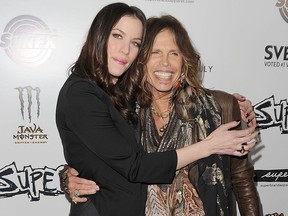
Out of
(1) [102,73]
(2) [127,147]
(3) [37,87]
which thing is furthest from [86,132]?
(3) [37,87]

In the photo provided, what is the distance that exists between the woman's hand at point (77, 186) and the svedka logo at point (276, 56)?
141 cm

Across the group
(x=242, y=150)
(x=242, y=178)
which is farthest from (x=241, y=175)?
(x=242, y=150)

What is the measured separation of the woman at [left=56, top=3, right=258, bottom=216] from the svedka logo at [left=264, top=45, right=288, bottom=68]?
111 cm

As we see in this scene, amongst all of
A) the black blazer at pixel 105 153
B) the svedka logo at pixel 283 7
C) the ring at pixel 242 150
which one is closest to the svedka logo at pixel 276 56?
the svedka logo at pixel 283 7

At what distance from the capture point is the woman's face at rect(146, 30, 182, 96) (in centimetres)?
166

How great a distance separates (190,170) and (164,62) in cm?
45

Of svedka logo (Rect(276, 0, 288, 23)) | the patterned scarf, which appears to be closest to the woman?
→ the patterned scarf

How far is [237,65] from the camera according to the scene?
2334 mm

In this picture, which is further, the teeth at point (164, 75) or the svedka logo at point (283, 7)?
the svedka logo at point (283, 7)

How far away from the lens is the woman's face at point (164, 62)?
5.43 ft

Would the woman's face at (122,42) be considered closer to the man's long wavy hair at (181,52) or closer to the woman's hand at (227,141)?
the man's long wavy hair at (181,52)

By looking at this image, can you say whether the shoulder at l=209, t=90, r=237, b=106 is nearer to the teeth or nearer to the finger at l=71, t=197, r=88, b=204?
the teeth

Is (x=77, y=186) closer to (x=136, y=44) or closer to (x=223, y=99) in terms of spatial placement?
(x=136, y=44)

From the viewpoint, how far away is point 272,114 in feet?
7.86
